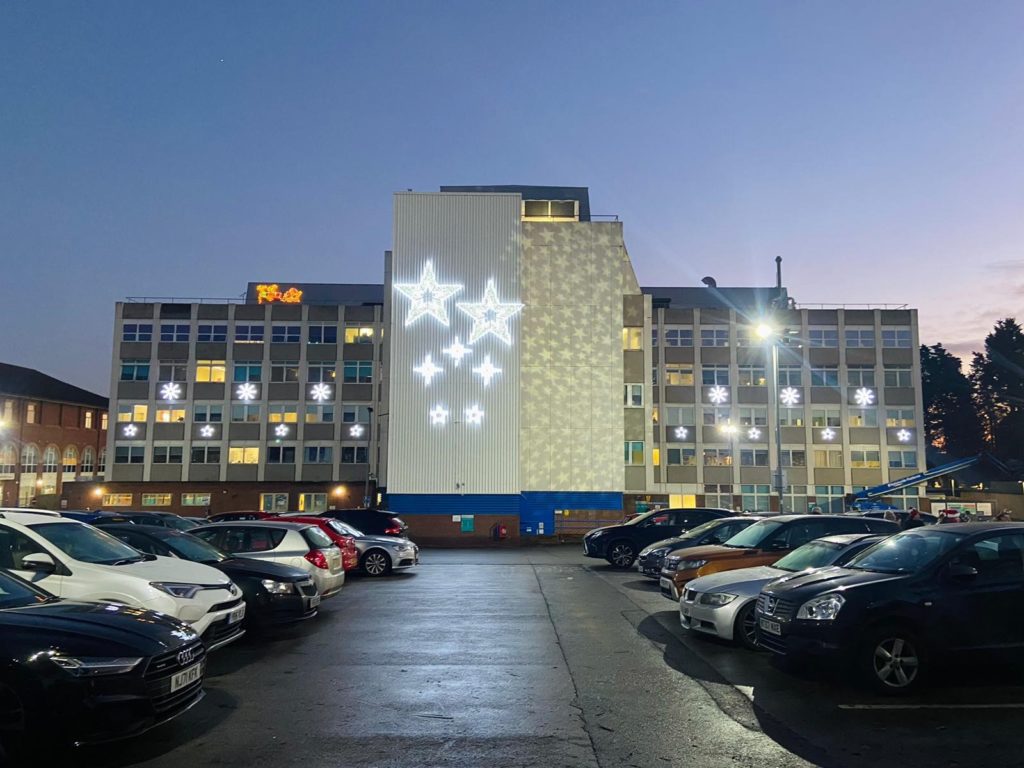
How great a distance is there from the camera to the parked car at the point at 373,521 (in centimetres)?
2261

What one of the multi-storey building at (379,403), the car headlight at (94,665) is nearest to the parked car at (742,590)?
the car headlight at (94,665)

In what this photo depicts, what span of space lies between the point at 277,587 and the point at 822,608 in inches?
274

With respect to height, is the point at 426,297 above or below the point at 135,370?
above

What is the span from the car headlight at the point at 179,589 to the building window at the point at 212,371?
4642 centimetres

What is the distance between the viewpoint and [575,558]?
80.3 feet

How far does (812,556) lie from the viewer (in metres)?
10.3

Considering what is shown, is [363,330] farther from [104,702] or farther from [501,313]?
[104,702]

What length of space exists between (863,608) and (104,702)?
6.81 metres

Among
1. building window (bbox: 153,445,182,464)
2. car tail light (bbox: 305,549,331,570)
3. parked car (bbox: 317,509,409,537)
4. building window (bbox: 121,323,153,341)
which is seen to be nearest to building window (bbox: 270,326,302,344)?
building window (bbox: 121,323,153,341)

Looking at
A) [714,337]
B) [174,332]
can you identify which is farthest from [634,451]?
[174,332]

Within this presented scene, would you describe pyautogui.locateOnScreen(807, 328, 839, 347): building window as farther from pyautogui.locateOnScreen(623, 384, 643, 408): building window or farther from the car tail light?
the car tail light

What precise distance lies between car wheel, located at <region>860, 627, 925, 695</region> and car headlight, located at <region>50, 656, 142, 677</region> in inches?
261

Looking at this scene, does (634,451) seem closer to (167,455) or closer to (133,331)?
(167,455)

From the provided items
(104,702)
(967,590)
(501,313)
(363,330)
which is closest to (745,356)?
(501,313)
